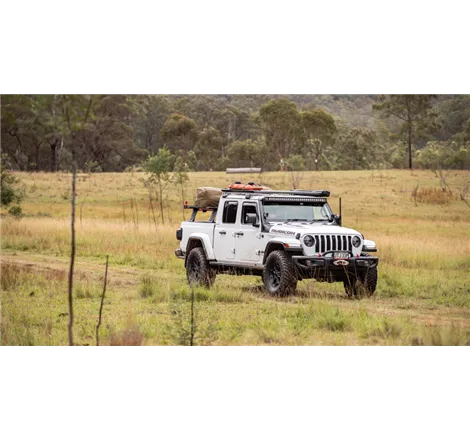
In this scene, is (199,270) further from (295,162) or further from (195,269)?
(295,162)

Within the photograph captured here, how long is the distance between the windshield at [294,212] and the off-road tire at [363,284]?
1.18 m

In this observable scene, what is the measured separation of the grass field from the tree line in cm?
122

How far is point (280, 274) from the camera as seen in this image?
13977mm

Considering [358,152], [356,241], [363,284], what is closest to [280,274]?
[356,241]

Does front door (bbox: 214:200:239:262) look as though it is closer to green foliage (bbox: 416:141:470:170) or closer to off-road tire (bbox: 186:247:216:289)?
off-road tire (bbox: 186:247:216:289)

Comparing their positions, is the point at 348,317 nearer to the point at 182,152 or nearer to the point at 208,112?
the point at 208,112

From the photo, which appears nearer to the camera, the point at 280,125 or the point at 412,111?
the point at 412,111

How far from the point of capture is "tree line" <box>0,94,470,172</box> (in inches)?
639

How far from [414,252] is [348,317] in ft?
27.0

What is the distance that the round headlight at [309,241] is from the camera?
13961 mm

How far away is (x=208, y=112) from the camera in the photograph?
2162cm

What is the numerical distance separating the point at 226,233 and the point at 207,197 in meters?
1.36

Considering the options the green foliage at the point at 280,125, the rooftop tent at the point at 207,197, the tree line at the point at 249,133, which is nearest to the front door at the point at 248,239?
the rooftop tent at the point at 207,197
